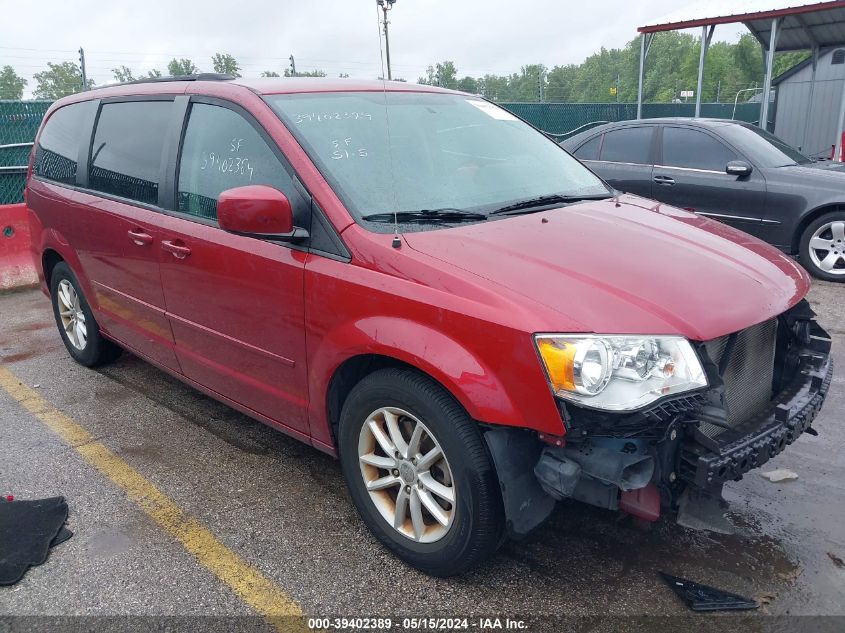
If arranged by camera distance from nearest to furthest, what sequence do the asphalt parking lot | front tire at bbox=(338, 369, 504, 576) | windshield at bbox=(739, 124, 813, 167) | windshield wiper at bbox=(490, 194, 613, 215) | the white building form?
1. front tire at bbox=(338, 369, 504, 576)
2. the asphalt parking lot
3. windshield wiper at bbox=(490, 194, 613, 215)
4. windshield at bbox=(739, 124, 813, 167)
5. the white building

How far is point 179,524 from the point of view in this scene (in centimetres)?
303

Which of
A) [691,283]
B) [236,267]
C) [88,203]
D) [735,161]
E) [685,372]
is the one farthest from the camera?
[735,161]

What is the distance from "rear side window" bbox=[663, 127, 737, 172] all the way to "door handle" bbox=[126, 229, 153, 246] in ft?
19.0

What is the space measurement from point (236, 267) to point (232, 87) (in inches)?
34.2

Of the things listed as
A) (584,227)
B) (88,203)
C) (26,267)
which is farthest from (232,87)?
(26,267)

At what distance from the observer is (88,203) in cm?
417

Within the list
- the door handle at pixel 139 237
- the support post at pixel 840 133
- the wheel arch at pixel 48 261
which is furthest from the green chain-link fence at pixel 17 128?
the support post at pixel 840 133

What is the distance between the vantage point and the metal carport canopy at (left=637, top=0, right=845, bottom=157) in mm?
12250

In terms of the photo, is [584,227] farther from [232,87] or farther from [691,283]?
[232,87]

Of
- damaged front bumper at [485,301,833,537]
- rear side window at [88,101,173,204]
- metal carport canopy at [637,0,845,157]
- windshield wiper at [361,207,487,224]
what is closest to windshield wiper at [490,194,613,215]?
windshield wiper at [361,207,487,224]

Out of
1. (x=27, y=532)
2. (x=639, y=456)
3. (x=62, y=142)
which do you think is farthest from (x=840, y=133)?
(x=27, y=532)

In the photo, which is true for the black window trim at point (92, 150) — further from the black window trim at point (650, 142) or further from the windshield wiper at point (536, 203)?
the black window trim at point (650, 142)

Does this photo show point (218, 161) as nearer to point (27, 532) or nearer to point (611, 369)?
point (27, 532)

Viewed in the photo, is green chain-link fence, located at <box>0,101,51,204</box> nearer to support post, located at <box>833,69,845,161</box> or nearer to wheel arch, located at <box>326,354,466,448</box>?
wheel arch, located at <box>326,354,466,448</box>
